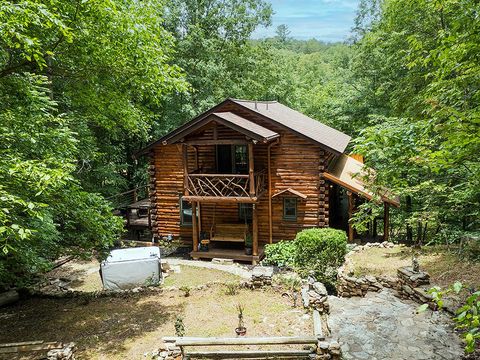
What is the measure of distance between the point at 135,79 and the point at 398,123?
23.8ft

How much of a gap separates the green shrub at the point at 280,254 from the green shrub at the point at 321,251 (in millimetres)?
2013

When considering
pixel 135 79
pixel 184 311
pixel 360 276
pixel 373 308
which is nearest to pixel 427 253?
pixel 360 276

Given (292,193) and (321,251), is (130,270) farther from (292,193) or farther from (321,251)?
(292,193)

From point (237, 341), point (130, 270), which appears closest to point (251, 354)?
point (237, 341)

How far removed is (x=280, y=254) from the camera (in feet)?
56.6

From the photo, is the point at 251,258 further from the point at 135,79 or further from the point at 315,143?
the point at 135,79

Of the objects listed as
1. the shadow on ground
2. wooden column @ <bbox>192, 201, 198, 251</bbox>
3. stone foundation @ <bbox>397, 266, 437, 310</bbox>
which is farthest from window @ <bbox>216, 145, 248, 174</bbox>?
stone foundation @ <bbox>397, 266, 437, 310</bbox>

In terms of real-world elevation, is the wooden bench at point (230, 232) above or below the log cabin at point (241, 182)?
below

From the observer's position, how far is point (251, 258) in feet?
57.3

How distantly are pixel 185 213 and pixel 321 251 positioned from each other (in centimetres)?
815

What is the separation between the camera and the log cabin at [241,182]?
17312 mm

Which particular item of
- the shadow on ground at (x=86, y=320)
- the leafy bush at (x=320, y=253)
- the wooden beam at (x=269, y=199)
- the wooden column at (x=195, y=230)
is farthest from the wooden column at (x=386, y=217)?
the shadow on ground at (x=86, y=320)

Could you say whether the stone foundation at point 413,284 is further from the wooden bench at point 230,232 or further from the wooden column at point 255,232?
the wooden bench at point 230,232

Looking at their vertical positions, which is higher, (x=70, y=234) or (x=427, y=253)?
(x=70, y=234)
